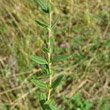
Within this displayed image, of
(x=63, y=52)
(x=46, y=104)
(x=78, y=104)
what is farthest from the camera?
(x=63, y=52)

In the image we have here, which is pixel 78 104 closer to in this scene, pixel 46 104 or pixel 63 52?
pixel 63 52

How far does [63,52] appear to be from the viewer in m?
2.21

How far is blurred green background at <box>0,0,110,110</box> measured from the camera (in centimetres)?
191

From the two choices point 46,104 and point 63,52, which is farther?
point 63,52

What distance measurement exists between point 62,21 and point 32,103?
937 millimetres

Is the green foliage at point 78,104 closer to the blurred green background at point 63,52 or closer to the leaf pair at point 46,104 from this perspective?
the blurred green background at point 63,52

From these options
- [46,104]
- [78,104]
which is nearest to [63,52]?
[78,104]

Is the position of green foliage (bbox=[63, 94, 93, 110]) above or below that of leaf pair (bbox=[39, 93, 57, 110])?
below

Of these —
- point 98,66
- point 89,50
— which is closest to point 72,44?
point 89,50

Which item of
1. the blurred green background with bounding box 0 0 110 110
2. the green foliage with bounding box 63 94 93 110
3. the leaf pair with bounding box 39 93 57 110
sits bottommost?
the green foliage with bounding box 63 94 93 110

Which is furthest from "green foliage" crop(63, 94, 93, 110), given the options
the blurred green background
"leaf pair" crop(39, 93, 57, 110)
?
"leaf pair" crop(39, 93, 57, 110)

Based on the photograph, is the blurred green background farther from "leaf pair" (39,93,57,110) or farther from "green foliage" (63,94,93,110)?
"leaf pair" (39,93,57,110)

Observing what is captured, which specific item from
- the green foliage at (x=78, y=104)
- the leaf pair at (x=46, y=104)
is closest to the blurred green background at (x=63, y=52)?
the green foliage at (x=78, y=104)

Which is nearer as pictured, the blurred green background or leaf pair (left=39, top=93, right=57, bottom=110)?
leaf pair (left=39, top=93, right=57, bottom=110)
